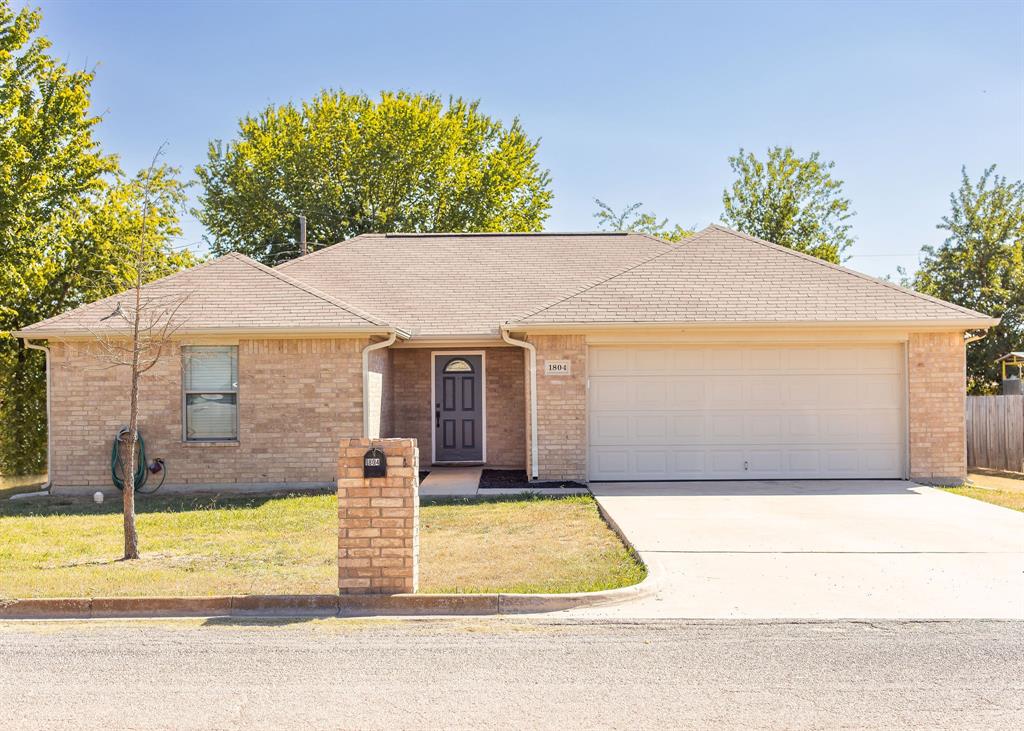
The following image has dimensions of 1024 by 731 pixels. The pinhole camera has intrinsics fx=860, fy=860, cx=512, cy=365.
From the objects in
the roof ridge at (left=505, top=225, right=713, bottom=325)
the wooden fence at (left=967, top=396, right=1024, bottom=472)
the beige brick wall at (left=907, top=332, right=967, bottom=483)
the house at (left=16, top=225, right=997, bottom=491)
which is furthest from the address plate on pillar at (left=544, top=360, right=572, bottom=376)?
the wooden fence at (left=967, top=396, right=1024, bottom=472)

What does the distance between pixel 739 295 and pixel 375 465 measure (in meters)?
9.14

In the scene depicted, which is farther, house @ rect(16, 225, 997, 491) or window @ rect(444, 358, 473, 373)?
window @ rect(444, 358, 473, 373)

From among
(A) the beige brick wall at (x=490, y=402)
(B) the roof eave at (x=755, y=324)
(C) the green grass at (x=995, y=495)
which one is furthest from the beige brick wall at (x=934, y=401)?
(A) the beige brick wall at (x=490, y=402)

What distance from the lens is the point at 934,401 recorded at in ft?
45.8

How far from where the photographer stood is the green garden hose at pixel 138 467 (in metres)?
13.5

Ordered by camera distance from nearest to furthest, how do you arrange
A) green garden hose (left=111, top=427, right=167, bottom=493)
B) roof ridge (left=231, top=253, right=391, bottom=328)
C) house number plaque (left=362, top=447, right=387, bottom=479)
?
house number plaque (left=362, top=447, right=387, bottom=479) < green garden hose (left=111, top=427, right=167, bottom=493) < roof ridge (left=231, top=253, right=391, bottom=328)

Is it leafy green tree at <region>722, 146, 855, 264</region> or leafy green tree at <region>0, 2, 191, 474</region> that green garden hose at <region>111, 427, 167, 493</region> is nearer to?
leafy green tree at <region>0, 2, 191, 474</region>

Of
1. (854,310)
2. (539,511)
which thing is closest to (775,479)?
(854,310)

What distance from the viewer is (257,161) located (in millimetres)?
35156

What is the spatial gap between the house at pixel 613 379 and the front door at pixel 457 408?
1497mm

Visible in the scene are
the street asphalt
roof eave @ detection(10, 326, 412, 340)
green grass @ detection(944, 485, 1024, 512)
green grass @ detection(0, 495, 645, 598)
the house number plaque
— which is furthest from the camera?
roof eave @ detection(10, 326, 412, 340)

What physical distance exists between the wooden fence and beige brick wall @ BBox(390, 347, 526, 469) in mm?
9334

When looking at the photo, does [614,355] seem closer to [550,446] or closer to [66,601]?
[550,446]

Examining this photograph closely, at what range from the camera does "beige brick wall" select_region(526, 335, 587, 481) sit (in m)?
13.9
